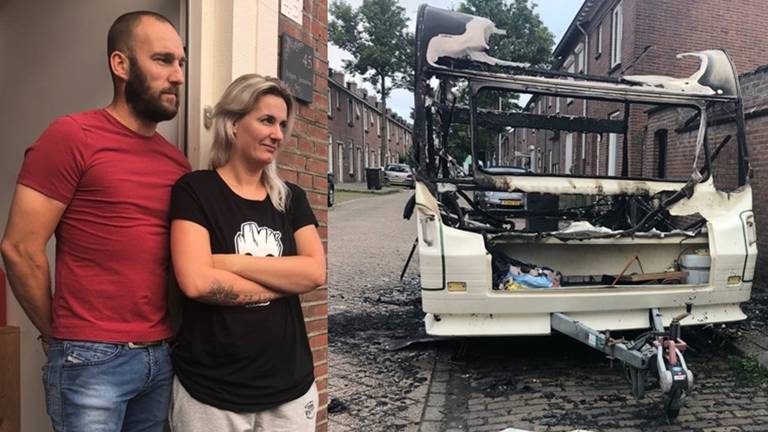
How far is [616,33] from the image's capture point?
16391mm

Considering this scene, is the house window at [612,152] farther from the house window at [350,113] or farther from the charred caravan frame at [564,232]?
the house window at [350,113]

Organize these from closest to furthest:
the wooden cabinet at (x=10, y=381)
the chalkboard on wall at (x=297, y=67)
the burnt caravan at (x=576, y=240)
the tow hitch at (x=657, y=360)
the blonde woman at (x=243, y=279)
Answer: the blonde woman at (x=243, y=279) → the wooden cabinet at (x=10, y=381) → the chalkboard on wall at (x=297, y=67) → the tow hitch at (x=657, y=360) → the burnt caravan at (x=576, y=240)

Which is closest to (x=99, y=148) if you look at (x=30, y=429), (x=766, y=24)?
(x=30, y=429)

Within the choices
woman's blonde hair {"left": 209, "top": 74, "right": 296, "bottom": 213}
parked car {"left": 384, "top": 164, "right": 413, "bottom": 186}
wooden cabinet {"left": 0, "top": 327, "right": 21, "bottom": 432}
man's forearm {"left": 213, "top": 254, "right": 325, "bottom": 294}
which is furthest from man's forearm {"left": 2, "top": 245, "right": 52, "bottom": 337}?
parked car {"left": 384, "top": 164, "right": 413, "bottom": 186}

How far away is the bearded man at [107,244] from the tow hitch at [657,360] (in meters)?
2.91

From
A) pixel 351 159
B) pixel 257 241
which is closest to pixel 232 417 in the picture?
pixel 257 241

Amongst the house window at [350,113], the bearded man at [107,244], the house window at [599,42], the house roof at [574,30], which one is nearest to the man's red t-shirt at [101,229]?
the bearded man at [107,244]

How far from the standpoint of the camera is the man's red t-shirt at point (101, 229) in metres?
1.60

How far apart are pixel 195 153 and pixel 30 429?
1463 mm

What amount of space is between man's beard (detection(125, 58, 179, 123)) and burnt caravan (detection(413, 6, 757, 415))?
2669 millimetres

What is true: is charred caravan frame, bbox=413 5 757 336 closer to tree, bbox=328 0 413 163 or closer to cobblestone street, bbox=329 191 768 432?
cobblestone street, bbox=329 191 768 432

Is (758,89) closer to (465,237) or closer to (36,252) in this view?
(465,237)

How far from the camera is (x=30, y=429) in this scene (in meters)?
2.54

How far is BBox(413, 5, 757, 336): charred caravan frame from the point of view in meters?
4.25
